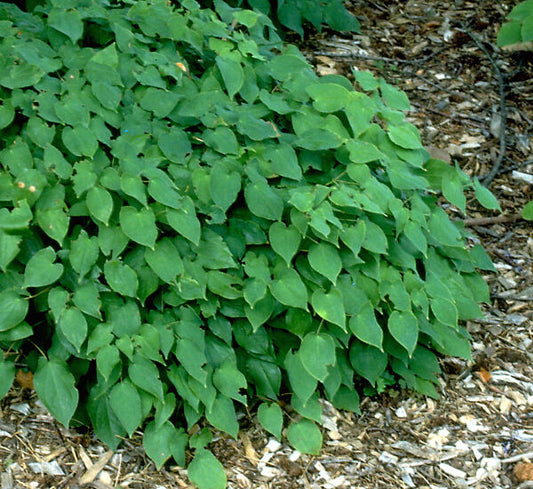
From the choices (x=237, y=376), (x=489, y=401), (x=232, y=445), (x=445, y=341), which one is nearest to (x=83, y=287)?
(x=237, y=376)

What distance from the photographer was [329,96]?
3193 millimetres

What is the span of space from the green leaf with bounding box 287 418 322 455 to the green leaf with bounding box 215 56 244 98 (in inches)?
51.2

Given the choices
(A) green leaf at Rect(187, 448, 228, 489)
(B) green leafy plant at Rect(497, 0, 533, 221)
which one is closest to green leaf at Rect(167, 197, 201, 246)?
(A) green leaf at Rect(187, 448, 228, 489)

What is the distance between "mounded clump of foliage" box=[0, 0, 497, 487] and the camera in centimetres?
280

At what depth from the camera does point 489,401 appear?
329cm

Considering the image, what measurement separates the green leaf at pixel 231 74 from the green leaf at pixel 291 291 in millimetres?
785

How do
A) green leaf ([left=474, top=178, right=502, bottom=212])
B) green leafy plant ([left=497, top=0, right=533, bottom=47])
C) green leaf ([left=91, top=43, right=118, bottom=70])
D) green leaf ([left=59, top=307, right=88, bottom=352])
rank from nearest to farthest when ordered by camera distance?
green leaf ([left=59, top=307, right=88, bottom=352]) → green leaf ([left=91, top=43, right=118, bottom=70]) → green leaf ([left=474, top=178, right=502, bottom=212]) → green leafy plant ([left=497, top=0, right=533, bottom=47])

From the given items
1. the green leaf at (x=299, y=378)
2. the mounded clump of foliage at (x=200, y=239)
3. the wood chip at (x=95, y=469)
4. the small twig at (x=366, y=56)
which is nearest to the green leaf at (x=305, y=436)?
the mounded clump of foliage at (x=200, y=239)

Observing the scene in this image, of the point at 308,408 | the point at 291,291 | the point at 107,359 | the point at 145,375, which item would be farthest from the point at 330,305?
the point at 107,359

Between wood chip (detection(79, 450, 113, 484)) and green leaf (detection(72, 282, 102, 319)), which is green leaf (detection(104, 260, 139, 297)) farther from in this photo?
wood chip (detection(79, 450, 113, 484))

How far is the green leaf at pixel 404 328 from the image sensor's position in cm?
297

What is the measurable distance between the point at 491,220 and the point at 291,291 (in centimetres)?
170

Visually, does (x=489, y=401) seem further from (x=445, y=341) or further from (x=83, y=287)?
(x=83, y=287)

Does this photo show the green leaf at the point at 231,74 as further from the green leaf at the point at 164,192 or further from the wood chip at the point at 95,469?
the wood chip at the point at 95,469
